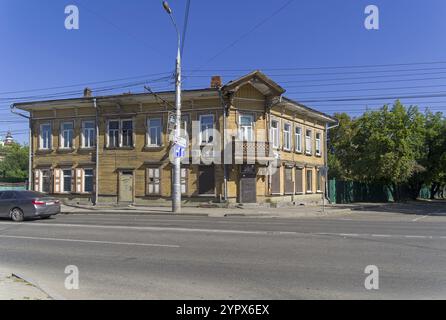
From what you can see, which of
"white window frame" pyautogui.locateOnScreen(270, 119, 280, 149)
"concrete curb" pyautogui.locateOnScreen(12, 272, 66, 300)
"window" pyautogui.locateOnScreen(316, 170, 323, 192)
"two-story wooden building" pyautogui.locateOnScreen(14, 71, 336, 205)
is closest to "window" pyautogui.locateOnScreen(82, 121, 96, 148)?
"two-story wooden building" pyautogui.locateOnScreen(14, 71, 336, 205)

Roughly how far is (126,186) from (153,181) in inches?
80.0

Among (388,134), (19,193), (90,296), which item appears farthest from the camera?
(388,134)

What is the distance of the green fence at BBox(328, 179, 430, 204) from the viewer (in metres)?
38.3

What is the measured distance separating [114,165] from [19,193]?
35.5 ft

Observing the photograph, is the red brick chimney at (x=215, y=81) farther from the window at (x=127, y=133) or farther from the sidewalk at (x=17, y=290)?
the sidewalk at (x=17, y=290)

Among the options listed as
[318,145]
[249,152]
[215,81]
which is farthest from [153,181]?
[318,145]

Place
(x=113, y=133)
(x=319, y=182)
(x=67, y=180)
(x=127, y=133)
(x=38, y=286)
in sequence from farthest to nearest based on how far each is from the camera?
(x=319, y=182), (x=67, y=180), (x=113, y=133), (x=127, y=133), (x=38, y=286)


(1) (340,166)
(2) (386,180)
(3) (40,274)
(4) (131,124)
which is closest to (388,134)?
(2) (386,180)

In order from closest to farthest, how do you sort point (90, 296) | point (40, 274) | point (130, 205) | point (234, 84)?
1. point (90, 296)
2. point (40, 274)
3. point (234, 84)
4. point (130, 205)

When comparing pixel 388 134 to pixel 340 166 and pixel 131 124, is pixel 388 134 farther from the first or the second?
pixel 131 124

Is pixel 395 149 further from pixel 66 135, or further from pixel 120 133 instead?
pixel 66 135

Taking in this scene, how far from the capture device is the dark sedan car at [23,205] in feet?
59.5

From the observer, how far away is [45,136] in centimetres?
3173

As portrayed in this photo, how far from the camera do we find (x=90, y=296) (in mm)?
6160
